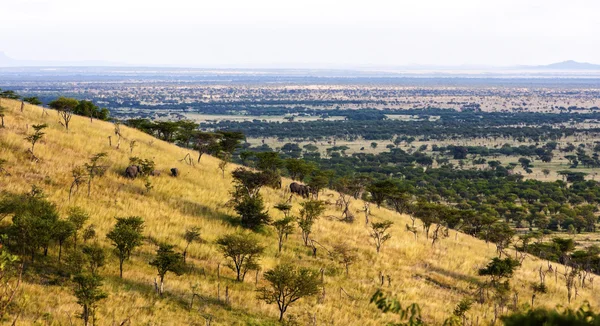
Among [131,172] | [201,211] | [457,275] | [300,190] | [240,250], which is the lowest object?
[457,275]

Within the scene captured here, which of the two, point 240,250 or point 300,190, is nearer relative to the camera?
point 240,250

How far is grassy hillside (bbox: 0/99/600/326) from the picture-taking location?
45.9ft

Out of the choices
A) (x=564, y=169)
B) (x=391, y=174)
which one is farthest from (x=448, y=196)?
(x=564, y=169)

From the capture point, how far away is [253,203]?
2542 centimetres

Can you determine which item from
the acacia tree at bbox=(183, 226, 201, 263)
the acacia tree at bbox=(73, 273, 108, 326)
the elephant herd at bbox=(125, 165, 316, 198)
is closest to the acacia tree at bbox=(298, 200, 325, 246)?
the acacia tree at bbox=(183, 226, 201, 263)

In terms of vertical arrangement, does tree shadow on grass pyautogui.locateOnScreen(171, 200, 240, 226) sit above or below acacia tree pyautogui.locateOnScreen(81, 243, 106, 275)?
below

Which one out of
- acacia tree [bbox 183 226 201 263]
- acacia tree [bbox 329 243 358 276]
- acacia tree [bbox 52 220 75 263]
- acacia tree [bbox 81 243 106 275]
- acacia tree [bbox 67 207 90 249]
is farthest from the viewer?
acacia tree [bbox 329 243 358 276]

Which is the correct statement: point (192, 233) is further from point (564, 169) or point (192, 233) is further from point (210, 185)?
point (564, 169)

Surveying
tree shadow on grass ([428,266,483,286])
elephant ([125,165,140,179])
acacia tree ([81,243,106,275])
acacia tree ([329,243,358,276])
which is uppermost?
elephant ([125,165,140,179])

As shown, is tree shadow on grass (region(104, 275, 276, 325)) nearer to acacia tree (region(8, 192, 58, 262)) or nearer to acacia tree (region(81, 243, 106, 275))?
acacia tree (region(81, 243, 106, 275))

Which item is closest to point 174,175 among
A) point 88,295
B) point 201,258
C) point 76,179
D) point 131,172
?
point 131,172

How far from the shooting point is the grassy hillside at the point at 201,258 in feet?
45.9

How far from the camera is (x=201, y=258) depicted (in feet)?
66.0

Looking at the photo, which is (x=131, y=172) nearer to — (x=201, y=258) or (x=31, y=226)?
(x=201, y=258)
